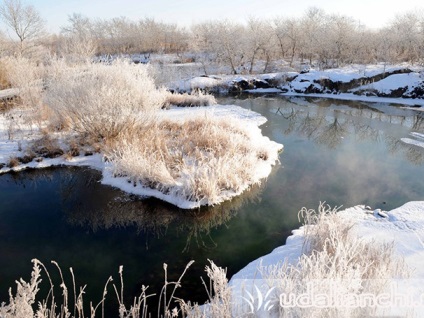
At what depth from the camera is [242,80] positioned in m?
25.1

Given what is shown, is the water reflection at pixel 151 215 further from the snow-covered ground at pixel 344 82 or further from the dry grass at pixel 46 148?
the snow-covered ground at pixel 344 82

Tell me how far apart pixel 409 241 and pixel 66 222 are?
20.0ft

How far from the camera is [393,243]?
4121 millimetres

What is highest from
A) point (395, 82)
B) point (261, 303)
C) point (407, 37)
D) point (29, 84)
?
point (407, 37)

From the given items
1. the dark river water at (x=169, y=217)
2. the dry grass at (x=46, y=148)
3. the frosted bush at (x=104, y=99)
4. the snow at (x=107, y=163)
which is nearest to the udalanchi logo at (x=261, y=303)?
the dark river water at (x=169, y=217)

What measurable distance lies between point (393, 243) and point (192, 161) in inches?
204

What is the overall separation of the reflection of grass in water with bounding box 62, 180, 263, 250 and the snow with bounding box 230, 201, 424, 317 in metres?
1.38

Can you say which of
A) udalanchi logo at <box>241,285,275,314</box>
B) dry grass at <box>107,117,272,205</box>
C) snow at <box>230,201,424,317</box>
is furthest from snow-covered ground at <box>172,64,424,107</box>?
udalanchi logo at <box>241,285,275,314</box>

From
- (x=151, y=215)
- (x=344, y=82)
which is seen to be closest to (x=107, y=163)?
(x=151, y=215)

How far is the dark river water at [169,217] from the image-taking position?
5.02 meters

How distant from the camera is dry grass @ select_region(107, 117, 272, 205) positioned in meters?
7.02

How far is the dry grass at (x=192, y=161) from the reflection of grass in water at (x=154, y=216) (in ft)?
1.01

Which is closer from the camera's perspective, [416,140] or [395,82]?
[416,140]

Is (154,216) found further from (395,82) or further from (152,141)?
(395,82)
